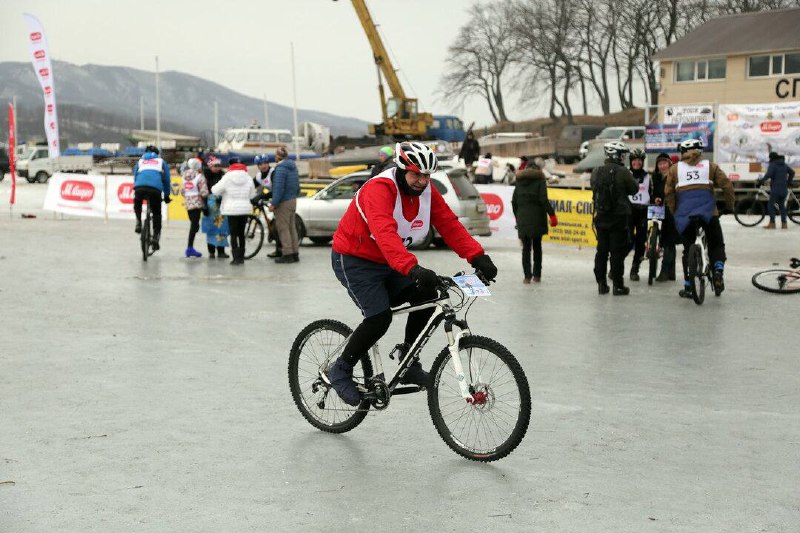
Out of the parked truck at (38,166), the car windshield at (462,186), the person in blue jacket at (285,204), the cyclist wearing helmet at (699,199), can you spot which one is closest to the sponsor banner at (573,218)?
the car windshield at (462,186)

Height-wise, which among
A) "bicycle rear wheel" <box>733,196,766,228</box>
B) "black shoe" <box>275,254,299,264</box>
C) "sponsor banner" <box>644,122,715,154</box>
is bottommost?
"black shoe" <box>275,254,299,264</box>

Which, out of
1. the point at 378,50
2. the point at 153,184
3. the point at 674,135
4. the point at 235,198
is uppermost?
the point at 378,50

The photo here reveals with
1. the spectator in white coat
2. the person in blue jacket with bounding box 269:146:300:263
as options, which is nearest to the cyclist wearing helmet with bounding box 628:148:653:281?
the person in blue jacket with bounding box 269:146:300:263

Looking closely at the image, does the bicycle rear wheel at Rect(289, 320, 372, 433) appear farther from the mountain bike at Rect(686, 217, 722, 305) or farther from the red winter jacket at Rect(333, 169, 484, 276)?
the mountain bike at Rect(686, 217, 722, 305)

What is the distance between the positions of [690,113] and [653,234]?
17649 mm

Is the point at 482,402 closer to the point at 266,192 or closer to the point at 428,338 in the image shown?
the point at 428,338

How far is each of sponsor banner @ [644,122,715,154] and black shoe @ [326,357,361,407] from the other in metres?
26.0

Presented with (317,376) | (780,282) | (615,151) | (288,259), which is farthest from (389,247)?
(288,259)

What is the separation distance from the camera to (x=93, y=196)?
3020 centimetres

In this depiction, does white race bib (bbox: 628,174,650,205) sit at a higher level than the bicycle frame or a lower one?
higher

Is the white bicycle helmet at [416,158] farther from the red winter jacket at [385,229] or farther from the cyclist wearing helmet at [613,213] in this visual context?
the cyclist wearing helmet at [613,213]

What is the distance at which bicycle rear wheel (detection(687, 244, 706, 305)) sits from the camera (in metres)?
13.4

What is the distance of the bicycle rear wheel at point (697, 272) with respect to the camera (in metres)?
13.4

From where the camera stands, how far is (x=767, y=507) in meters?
5.45
